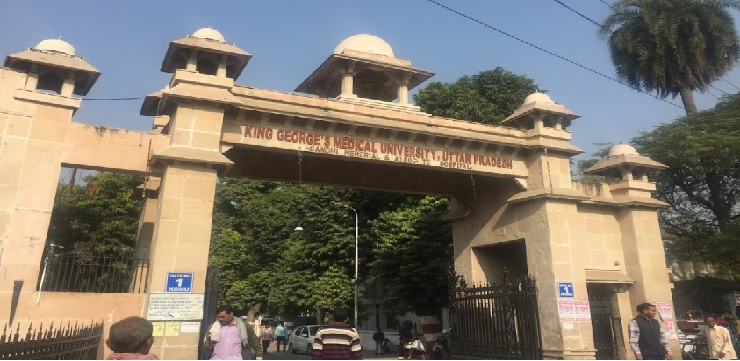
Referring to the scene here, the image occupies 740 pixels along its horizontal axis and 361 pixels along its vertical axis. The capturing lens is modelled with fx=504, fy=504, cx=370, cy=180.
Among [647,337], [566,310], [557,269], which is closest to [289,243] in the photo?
[557,269]

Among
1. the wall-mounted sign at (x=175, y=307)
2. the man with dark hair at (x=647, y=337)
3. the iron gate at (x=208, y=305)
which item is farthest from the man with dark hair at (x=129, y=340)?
the man with dark hair at (x=647, y=337)

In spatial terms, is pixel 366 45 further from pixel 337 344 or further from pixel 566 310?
pixel 337 344

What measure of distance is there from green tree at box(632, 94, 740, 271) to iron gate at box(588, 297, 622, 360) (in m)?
8.03

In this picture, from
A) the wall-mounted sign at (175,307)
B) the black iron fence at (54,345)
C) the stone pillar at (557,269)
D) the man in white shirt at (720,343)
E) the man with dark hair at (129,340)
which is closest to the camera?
the man with dark hair at (129,340)

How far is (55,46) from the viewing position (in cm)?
1135

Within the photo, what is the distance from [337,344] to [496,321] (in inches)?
345

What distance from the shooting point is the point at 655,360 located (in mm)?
8273

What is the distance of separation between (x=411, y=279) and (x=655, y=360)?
639 inches

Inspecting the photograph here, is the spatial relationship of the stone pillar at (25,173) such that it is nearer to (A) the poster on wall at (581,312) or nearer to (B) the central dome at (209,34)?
(B) the central dome at (209,34)

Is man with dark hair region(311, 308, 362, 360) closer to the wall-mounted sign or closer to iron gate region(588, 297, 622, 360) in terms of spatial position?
the wall-mounted sign

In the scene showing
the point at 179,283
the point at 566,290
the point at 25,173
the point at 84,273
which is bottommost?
the point at 179,283

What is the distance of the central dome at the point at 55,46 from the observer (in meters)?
11.3

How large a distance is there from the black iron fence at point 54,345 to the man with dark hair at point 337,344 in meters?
3.72

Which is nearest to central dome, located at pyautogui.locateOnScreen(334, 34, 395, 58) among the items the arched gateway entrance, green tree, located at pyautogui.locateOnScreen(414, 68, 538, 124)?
the arched gateway entrance
